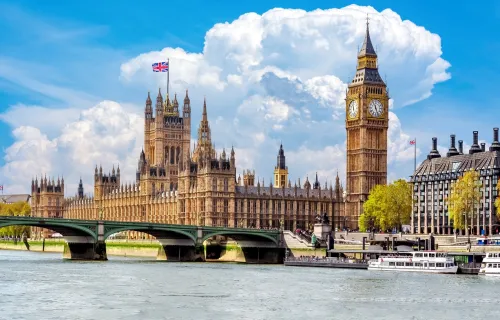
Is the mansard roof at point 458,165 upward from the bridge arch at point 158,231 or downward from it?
upward

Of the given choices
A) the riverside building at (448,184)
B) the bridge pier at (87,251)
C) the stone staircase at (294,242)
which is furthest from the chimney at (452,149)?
the bridge pier at (87,251)

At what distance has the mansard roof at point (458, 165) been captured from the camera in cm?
13262

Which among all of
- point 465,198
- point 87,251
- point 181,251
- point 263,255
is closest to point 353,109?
point 465,198

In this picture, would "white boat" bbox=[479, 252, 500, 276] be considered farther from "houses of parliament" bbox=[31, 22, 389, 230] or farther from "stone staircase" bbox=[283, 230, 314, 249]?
"houses of parliament" bbox=[31, 22, 389, 230]

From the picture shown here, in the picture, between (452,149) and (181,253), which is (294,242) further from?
(452,149)

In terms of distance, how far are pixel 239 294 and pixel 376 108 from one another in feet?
313

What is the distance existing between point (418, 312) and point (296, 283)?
67.3 feet

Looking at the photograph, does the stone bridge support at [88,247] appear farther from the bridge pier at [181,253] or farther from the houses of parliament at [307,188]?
the houses of parliament at [307,188]

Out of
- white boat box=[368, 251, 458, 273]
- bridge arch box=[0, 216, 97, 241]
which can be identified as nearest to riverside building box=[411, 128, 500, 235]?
white boat box=[368, 251, 458, 273]

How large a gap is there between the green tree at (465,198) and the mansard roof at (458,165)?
5104 mm

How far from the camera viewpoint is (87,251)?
121 m

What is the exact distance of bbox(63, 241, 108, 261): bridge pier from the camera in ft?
389

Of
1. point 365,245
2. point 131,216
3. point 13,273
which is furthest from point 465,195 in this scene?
point 131,216

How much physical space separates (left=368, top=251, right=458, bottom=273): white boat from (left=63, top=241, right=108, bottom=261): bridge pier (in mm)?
30913
